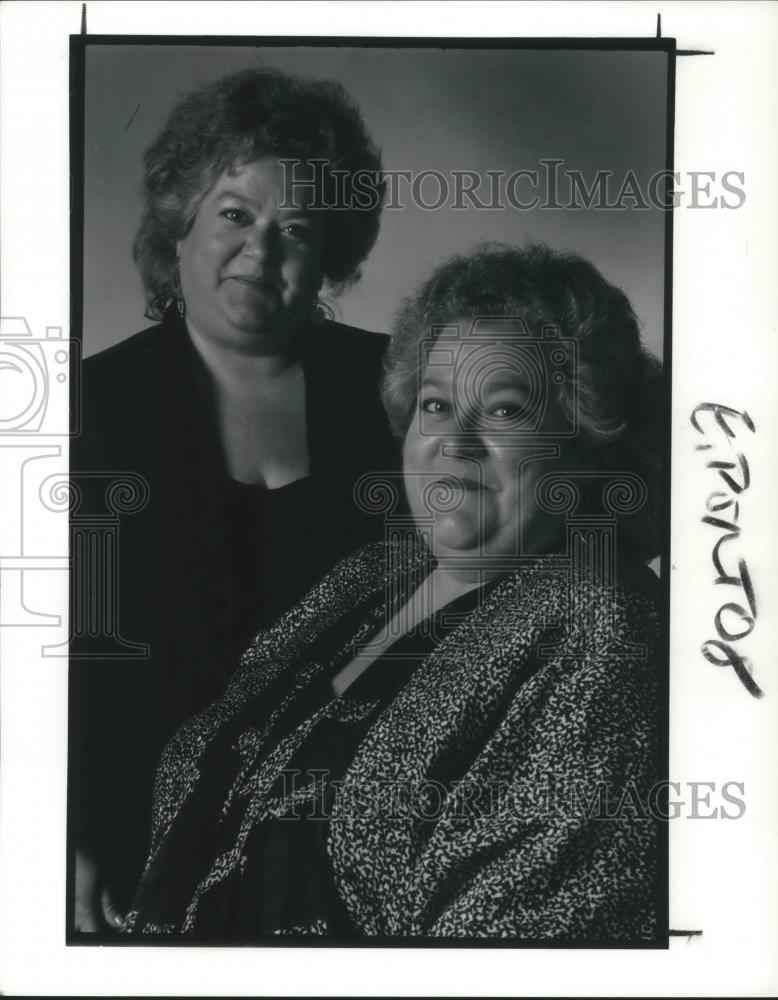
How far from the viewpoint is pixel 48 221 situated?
4.12 ft

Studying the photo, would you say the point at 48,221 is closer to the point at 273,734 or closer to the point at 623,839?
the point at 273,734

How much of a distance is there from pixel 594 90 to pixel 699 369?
40 centimetres

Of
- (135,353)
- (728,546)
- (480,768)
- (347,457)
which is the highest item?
(135,353)

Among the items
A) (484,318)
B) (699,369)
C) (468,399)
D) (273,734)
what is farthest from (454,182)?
(273,734)

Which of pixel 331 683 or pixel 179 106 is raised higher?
pixel 179 106

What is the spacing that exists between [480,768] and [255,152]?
0.86 metres

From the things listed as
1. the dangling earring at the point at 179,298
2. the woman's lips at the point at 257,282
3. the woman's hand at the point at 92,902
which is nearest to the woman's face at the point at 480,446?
the woman's lips at the point at 257,282

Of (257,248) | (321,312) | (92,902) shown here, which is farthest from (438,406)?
(92,902)

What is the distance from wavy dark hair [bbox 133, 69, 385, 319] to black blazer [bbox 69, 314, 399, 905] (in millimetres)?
109

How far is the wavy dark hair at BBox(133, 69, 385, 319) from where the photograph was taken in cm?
124

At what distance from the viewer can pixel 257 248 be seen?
48.5 inches

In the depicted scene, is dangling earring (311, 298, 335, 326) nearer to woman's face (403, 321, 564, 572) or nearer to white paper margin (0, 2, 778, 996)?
woman's face (403, 321, 564, 572)

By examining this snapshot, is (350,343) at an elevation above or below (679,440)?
above

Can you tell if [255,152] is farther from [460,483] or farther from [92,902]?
[92,902]
